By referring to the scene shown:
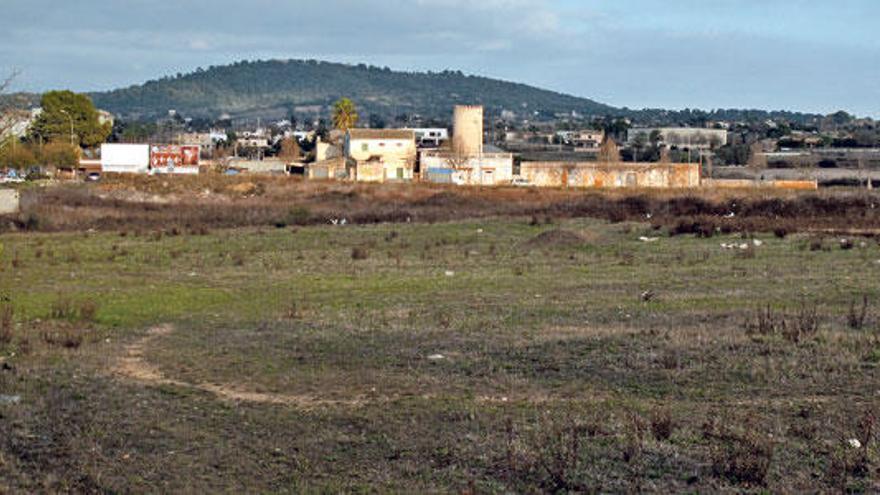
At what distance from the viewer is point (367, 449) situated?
446 inches

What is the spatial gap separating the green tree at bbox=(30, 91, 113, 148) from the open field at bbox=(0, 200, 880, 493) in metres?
78.9

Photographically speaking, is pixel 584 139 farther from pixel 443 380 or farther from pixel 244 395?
pixel 244 395

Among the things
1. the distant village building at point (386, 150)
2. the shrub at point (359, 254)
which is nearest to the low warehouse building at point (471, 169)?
the distant village building at point (386, 150)

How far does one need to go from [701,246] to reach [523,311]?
16.8 meters

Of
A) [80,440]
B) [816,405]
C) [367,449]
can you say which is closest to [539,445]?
[367,449]

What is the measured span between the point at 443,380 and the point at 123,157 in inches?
3409

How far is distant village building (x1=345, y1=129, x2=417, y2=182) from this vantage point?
100125 millimetres

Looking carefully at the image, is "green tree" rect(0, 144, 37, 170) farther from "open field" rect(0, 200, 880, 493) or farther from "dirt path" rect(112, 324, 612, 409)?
"dirt path" rect(112, 324, 612, 409)

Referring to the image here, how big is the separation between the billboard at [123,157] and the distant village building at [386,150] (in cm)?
1699

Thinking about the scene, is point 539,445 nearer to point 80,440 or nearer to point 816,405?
point 816,405

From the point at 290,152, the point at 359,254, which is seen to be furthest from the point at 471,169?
the point at 359,254

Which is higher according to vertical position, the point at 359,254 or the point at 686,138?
the point at 686,138

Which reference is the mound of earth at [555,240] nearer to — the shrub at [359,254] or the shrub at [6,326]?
the shrub at [359,254]

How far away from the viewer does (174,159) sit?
98688 millimetres
